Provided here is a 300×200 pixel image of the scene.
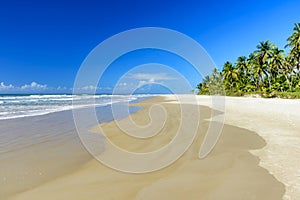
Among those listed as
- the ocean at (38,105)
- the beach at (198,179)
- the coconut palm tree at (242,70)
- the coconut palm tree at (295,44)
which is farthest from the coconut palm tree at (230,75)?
the beach at (198,179)

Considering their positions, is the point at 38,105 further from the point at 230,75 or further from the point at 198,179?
the point at 230,75

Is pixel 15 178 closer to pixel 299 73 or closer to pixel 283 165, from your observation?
pixel 283 165

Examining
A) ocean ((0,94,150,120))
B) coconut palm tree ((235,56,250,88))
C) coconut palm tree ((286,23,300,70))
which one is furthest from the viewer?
coconut palm tree ((235,56,250,88))

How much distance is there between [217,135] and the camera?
7.39m

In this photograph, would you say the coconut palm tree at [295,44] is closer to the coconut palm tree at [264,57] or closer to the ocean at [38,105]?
the coconut palm tree at [264,57]

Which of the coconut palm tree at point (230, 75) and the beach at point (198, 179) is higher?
the coconut palm tree at point (230, 75)

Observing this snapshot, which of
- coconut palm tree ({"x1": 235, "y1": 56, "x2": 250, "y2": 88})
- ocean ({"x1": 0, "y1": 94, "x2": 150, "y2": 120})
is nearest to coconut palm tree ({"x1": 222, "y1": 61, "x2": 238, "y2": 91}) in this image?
coconut palm tree ({"x1": 235, "y1": 56, "x2": 250, "y2": 88})

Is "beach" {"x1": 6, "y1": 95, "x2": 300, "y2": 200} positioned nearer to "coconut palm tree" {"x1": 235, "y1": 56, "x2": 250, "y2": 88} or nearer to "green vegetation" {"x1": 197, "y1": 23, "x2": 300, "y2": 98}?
"green vegetation" {"x1": 197, "y1": 23, "x2": 300, "y2": 98}

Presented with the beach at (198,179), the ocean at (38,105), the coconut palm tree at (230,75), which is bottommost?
the beach at (198,179)

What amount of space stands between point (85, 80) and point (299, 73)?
4926 centimetres

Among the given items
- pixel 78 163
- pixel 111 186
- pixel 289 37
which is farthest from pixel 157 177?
pixel 289 37

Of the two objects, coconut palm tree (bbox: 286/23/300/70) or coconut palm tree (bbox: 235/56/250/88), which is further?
coconut palm tree (bbox: 235/56/250/88)

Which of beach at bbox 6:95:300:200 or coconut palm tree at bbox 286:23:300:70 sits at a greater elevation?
coconut palm tree at bbox 286:23:300:70

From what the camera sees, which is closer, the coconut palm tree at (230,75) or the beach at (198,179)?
the beach at (198,179)
